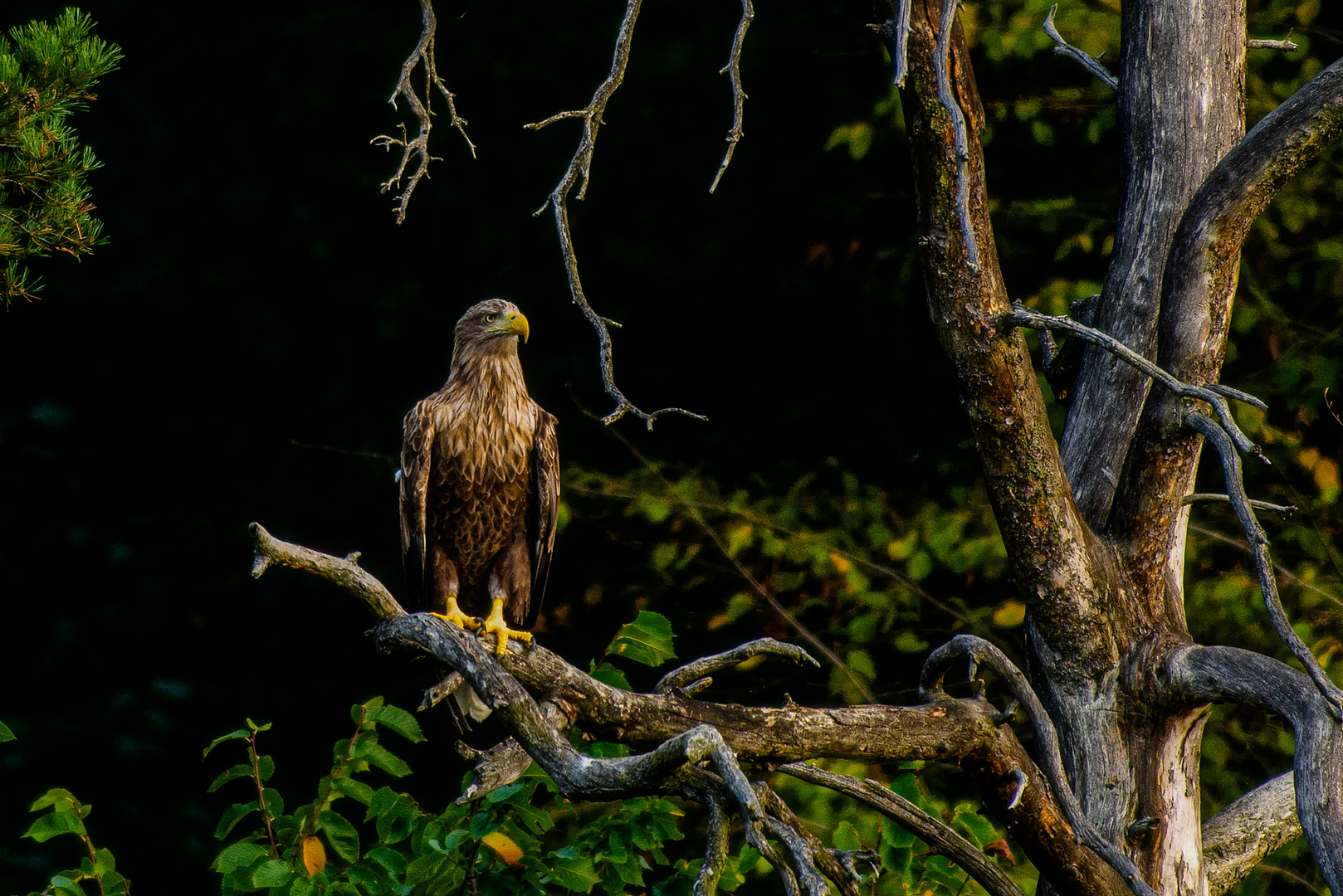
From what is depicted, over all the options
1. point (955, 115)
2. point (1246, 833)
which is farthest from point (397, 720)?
point (1246, 833)

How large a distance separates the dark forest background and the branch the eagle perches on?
163cm

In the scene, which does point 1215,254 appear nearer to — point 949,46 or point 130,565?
point 949,46

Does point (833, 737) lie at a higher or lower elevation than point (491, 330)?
lower

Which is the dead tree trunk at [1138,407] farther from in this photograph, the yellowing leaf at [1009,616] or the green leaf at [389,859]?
the yellowing leaf at [1009,616]

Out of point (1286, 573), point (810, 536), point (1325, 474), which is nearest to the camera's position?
point (1286, 573)

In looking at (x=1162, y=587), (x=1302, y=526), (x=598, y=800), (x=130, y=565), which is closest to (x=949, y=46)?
(x=1162, y=587)

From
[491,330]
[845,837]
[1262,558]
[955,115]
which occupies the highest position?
[955,115]

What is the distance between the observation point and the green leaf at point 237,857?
91.8 inches

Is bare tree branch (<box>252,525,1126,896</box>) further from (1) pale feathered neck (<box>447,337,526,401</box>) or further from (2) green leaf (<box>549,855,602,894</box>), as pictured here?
(1) pale feathered neck (<box>447,337,526,401</box>)

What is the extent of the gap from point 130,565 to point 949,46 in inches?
120

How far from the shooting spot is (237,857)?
7.72ft

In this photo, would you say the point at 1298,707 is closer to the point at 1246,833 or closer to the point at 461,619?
the point at 1246,833

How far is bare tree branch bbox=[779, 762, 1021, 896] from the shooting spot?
2.25 metres

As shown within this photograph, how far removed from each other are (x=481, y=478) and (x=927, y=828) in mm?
1475
